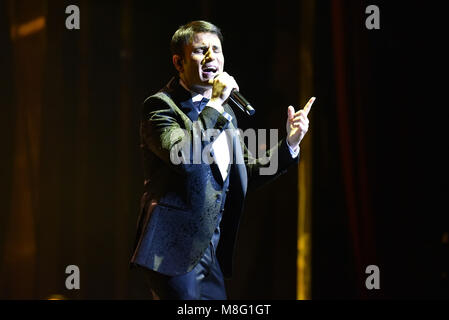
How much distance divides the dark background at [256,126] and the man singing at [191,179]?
1.19 m

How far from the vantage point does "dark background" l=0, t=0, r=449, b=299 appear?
2.93 meters

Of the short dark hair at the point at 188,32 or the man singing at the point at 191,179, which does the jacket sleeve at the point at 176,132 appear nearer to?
the man singing at the point at 191,179

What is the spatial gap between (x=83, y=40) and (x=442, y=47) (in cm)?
192

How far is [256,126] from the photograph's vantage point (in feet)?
10.1

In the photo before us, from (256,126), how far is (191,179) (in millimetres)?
1431

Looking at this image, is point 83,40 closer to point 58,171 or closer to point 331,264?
point 58,171

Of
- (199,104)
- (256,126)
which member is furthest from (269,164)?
(256,126)

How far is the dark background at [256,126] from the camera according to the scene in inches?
115

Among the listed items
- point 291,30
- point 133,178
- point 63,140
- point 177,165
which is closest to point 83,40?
point 63,140
